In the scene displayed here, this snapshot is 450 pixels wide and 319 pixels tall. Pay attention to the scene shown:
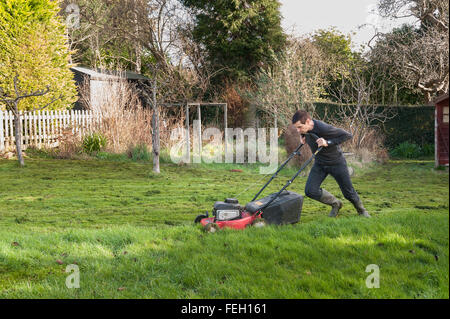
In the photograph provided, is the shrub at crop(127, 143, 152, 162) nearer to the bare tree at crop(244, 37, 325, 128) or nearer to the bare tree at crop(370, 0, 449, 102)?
the bare tree at crop(244, 37, 325, 128)

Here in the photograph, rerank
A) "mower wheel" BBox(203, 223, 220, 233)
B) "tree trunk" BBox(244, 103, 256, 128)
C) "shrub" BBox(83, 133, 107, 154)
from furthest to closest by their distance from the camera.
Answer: "tree trunk" BBox(244, 103, 256, 128) → "shrub" BBox(83, 133, 107, 154) → "mower wheel" BBox(203, 223, 220, 233)

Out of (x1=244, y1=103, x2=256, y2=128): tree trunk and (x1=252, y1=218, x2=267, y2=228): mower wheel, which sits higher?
(x1=244, y1=103, x2=256, y2=128): tree trunk

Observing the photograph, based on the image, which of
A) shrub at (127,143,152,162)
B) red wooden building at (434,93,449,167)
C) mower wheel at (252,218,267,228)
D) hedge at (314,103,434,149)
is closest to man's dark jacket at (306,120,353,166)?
mower wheel at (252,218,267,228)

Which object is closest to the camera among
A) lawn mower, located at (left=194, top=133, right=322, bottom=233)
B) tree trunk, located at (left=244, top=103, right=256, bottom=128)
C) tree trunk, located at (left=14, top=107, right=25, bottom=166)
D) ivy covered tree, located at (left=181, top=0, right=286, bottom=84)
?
lawn mower, located at (left=194, top=133, right=322, bottom=233)

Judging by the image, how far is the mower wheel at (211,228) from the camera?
4.95m

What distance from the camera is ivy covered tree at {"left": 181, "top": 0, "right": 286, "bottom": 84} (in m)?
18.6

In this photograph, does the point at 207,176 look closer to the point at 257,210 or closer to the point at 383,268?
the point at 257,210

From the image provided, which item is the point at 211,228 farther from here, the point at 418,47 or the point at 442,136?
Result: the point at 418,47

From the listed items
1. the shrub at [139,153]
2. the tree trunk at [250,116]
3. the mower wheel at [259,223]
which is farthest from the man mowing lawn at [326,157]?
the tree trunk at [250,116]

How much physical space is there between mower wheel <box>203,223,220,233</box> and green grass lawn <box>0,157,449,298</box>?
7 centimetres

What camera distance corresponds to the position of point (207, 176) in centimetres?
1055

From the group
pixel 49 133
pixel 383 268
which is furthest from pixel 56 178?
pixel 383 268

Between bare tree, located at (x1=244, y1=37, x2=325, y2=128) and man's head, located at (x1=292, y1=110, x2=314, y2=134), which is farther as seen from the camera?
bare tree, located at (x1=244, y1=37, x2=325, y2=128)
